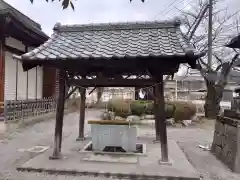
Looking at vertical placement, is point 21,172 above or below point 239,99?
below

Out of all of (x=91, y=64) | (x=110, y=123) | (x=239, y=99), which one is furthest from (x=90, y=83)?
(x=239, y=99)

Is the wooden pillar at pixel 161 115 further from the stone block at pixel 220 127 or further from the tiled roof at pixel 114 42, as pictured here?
the stone block at pixel 220 127

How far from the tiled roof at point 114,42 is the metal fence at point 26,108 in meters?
4.56

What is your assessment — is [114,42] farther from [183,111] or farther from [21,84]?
[183,111]

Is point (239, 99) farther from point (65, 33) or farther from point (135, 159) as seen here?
point (65, 33)

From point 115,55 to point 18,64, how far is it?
7.57 m

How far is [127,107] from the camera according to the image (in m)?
14.3

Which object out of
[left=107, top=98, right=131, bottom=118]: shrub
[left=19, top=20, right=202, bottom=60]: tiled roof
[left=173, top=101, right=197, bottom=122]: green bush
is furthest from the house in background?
[left=173, top=101, right=197, bottom=122]: green bush

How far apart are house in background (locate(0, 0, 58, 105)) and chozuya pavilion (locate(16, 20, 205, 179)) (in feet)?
9.92

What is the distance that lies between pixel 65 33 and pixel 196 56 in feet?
10.8

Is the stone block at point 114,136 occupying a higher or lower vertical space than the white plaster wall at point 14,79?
lower

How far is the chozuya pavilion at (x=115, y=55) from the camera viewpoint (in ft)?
17.3

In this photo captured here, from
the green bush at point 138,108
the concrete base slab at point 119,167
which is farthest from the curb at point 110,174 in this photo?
A: the green bush at point 138,108

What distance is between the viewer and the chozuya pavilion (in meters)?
5.28
